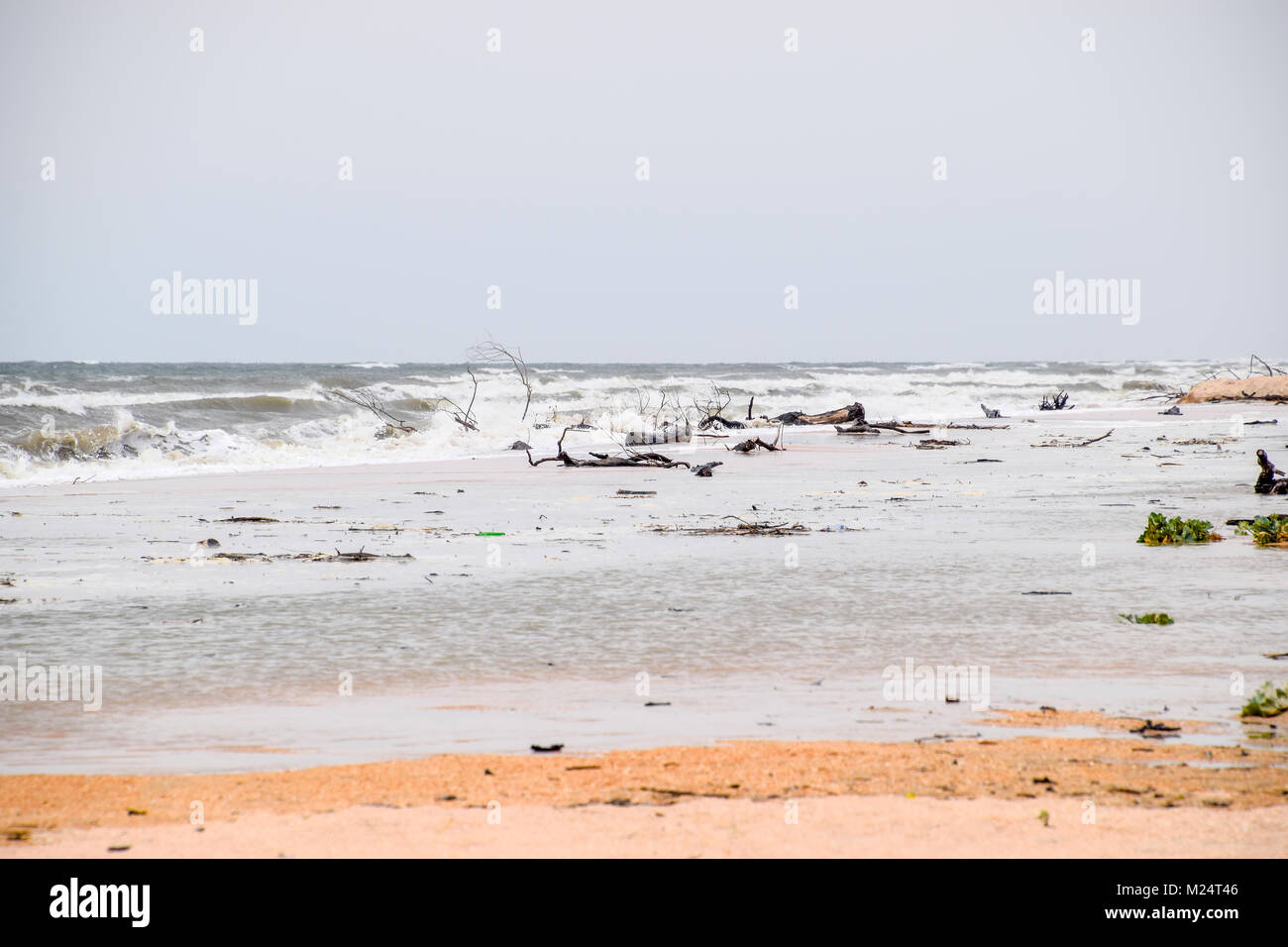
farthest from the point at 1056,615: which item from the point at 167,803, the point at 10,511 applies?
the point at 10,511

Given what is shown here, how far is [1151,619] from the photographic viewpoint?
21.7 feet

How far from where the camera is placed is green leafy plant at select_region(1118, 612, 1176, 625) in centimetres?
657

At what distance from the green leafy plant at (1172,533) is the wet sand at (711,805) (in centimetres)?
570

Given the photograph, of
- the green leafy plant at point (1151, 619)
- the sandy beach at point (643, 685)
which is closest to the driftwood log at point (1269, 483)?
the sandy beach at point (643, 685)

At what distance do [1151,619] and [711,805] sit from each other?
412 cm

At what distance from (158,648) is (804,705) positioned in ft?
11.5

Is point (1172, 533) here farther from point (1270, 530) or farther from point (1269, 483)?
point (1269, 483)

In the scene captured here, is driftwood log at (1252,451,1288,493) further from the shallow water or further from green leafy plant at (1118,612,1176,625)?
green leafy plant at (1118,612,1176,625)

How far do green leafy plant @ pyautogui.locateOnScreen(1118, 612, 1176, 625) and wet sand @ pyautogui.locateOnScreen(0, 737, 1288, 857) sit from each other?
2409mm

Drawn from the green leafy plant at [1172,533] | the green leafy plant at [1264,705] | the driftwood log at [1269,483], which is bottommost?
the green leafy plant at [1264,705]

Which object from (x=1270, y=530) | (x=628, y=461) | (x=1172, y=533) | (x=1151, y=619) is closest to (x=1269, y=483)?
(x=1270, y=530)

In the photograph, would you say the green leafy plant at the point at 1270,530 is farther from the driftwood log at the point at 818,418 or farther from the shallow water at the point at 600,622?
the driftwood log at the point at 818,418

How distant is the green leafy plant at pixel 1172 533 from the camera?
9.55 m
